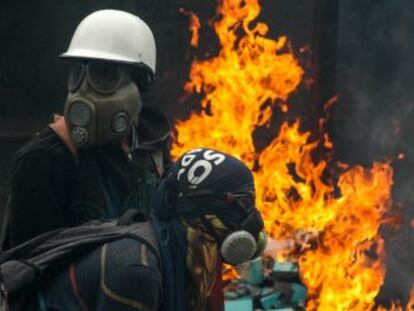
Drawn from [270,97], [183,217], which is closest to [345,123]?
[270,97]

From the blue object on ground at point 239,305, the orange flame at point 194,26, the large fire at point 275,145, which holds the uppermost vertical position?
the orange flame at point 194,26

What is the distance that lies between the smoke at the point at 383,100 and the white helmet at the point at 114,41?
4.45 metres

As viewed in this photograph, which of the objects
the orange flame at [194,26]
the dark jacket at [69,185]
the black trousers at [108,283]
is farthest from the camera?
the orange flame at [194,26]

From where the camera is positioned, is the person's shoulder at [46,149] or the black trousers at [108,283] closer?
the black trousers at [108,283]

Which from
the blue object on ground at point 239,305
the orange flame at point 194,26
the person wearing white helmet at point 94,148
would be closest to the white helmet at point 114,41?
the person wearing white helmet at point 94,148

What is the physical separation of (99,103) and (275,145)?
4505 mm

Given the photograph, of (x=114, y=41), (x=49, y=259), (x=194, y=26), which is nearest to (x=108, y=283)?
(x=49, y=259)

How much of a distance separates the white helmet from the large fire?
3.56m

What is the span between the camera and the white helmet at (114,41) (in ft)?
10.5

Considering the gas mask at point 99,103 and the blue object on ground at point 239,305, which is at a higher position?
the gas mask at point 99,103

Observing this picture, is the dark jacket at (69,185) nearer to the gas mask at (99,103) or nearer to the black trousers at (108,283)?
the gas mask at (99,103)

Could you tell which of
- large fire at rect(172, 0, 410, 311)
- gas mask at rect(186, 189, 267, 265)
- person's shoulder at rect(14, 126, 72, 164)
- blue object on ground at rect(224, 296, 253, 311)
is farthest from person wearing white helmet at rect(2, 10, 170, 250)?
large fire at rect(172, 0, 410, 311)

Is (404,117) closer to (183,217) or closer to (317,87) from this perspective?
(317,87)

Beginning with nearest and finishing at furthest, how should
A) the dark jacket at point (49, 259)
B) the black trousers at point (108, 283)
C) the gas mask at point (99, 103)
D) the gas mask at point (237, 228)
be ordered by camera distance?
the black trousers at point (108, 283) < the dark jacket at point (49, 259) < the gas mask at point (237, 228) < the gas mask at point (99, 103)
